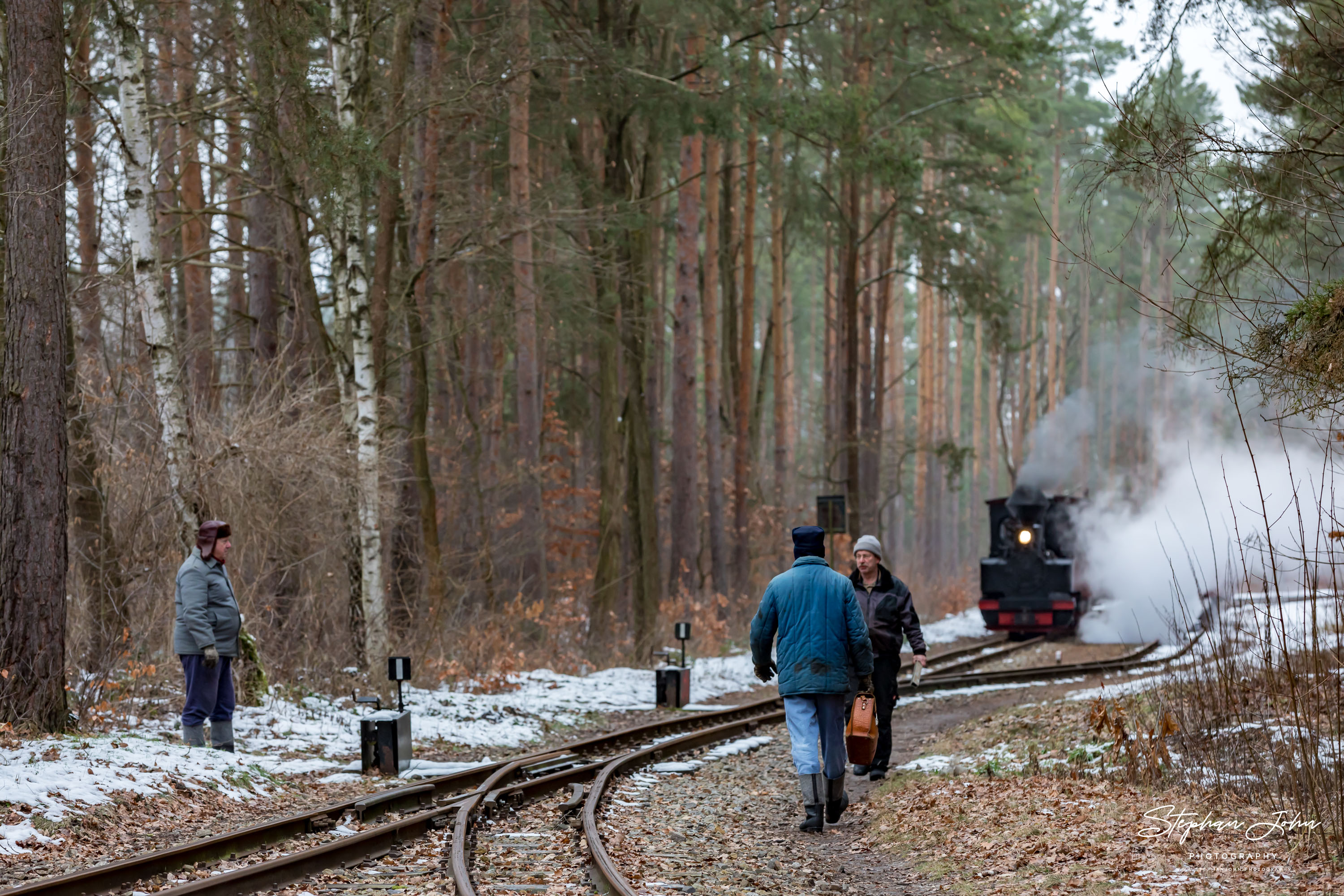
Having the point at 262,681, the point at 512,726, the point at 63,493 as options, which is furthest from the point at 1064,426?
the point at 63,493

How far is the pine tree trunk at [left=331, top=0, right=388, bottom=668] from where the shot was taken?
44.4 ft

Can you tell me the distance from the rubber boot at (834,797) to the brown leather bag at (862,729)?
56 cm

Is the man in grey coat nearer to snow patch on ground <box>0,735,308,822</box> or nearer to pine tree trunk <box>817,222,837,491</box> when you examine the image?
snow patch on ground <box>0,735,308,822</box>

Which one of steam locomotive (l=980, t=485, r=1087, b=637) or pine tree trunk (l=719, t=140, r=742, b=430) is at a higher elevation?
pine tree trunk (l=719, t=140, r=742, b=430)

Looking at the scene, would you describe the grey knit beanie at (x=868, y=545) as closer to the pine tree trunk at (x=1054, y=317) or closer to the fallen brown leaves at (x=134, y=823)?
the fallen brown leaves at (x=134, y=823)

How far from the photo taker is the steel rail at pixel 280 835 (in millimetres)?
5949

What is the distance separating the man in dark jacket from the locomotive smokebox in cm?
1643

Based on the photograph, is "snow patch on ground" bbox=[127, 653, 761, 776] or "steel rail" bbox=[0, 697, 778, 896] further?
"snow patch on ground" bbox=[127, 653, 761, 776]

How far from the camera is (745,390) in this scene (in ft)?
94.6

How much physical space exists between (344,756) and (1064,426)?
18318 millimetres

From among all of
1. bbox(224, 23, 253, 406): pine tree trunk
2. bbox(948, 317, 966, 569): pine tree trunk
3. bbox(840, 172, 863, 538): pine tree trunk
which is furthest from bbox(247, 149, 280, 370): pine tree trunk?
bbox(948, 317, 966, 569): pine tree trunk

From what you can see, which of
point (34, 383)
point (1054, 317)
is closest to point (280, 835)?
point (34, 383)

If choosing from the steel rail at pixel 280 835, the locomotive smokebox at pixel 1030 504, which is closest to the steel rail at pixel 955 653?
the locomotive smokebox at pixel 1030 504

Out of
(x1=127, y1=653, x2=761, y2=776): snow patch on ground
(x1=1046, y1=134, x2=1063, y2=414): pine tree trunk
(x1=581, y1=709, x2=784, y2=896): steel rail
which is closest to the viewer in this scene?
(x1=581, y1=709, x2=784, y2=896): steel rail
